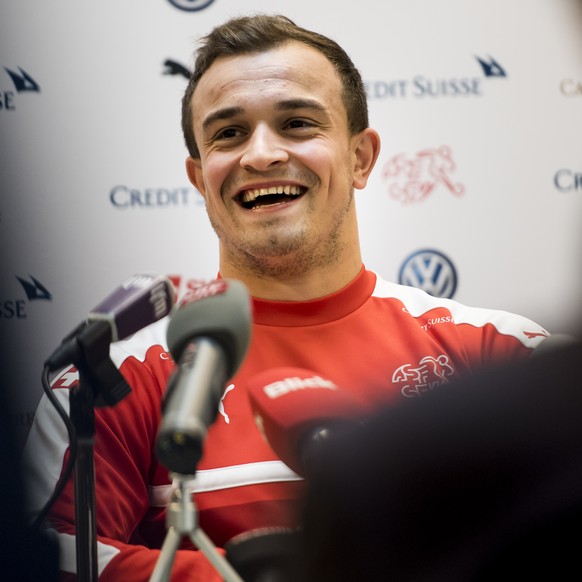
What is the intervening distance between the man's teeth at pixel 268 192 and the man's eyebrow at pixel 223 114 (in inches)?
6.7

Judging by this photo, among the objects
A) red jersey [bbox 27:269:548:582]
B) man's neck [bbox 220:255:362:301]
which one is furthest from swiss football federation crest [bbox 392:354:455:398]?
man's neck [bbox 220:255:362:301]

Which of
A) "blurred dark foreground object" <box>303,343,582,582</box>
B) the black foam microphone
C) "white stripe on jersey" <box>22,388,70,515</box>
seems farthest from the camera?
"white stripe on jersey" <box>22,388,70,515</box>

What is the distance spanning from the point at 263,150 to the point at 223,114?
14cm

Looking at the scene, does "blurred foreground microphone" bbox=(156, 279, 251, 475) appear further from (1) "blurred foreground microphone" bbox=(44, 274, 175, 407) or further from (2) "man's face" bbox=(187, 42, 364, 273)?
(2) "man's face" bbox=(187, 42, 364, 273)

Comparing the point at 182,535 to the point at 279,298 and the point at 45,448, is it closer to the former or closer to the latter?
the point at 45,448

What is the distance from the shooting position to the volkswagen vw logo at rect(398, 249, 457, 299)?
Result: 2.34m

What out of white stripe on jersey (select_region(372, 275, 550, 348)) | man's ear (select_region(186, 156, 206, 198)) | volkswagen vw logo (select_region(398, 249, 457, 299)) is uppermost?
man's ear (select_region(186, 156, 206, 198))

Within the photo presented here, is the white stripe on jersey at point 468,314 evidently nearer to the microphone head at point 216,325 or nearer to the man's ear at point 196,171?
the man's ear at point 196,171

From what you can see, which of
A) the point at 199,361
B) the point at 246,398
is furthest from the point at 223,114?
the point at 199,361

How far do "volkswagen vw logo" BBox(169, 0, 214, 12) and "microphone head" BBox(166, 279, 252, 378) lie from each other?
161 cm

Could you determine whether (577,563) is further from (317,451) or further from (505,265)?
(505,265)

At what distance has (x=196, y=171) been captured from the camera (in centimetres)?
197

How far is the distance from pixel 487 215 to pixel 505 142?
0.73 ft

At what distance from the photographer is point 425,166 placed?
233cm
